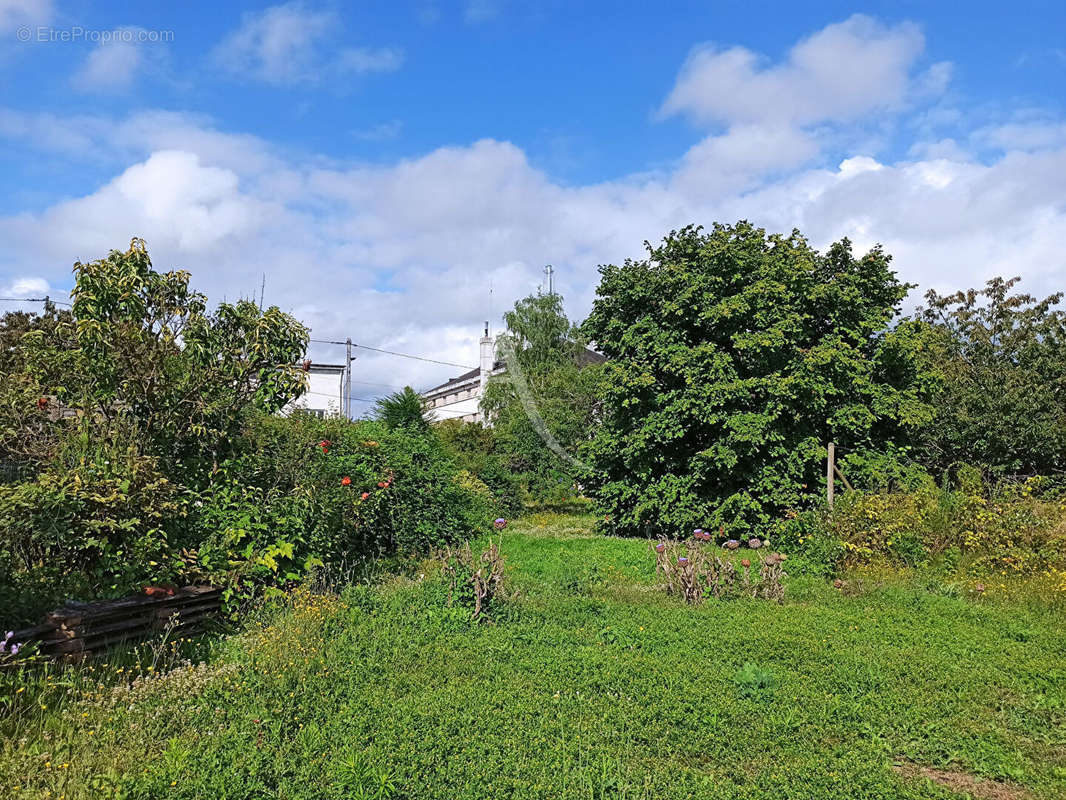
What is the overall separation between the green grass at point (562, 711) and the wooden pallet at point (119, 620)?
390 mm

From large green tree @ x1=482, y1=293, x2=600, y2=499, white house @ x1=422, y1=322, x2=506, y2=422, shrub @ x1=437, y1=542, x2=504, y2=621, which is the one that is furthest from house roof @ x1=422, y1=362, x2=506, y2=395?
shrub @ x1=437, y1=542, x2=504, y2=621

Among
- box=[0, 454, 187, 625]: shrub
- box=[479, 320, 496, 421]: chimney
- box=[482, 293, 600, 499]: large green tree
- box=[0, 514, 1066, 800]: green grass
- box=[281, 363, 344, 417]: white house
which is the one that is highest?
box=[479, 320, 496, 421]: chimney

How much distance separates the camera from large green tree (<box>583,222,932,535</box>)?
12398 mm

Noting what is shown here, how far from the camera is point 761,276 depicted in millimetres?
12719

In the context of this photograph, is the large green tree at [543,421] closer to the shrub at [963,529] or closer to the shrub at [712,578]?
the shrub at [963,529]

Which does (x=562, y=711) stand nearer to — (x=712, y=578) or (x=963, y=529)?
(x=712, y=578)

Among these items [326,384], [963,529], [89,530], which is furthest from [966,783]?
[326,384]

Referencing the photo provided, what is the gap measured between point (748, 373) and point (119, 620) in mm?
10846

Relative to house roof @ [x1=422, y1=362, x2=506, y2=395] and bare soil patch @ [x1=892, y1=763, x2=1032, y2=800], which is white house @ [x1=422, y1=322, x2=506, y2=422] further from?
bare soil patch @ [x1=892, y1=763, x2=1032, y2=800]

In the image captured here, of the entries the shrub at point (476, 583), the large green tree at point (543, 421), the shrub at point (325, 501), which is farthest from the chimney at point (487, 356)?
the shrub at point (476, 583)

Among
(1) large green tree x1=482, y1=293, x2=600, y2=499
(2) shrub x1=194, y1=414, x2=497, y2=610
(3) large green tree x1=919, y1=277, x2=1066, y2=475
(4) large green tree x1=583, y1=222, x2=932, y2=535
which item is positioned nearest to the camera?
(2) shrub x1=194, y1=414, x2=497, y2=610

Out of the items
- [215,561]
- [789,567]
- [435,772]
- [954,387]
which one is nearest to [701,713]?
[435,772]

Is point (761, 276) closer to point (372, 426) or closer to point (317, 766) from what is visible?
point (372, 426)

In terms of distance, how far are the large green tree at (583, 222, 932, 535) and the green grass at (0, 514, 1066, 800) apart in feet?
19.1
